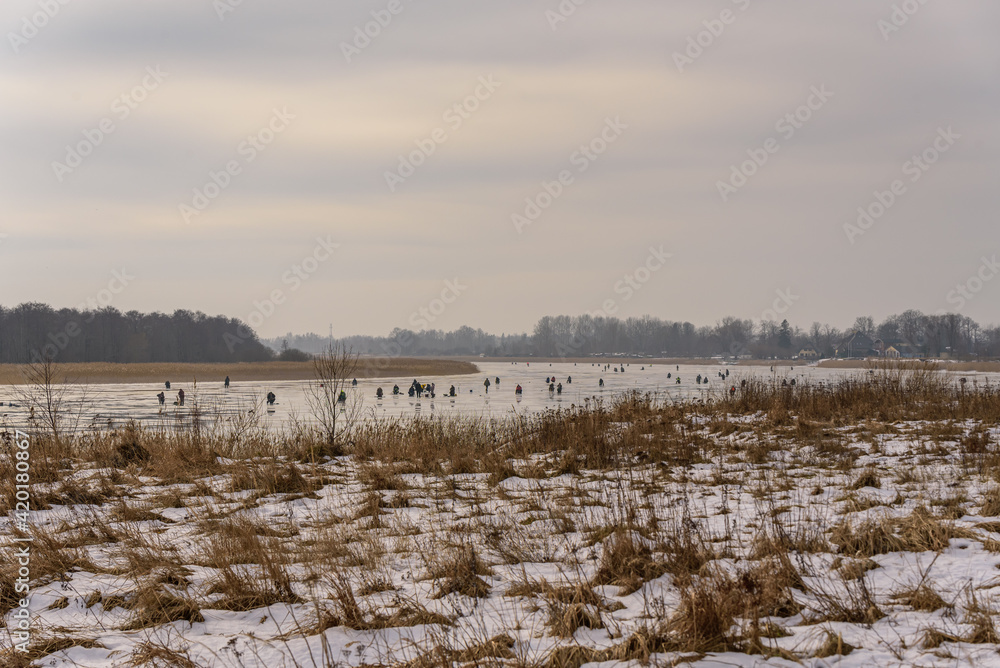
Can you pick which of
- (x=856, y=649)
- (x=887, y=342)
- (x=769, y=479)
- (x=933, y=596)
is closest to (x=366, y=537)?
(x=856, y=649)

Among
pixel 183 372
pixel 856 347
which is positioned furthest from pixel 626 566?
pixel 856 347

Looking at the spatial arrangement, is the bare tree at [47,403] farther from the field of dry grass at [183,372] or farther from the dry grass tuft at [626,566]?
the field of dry grass at [183,372]

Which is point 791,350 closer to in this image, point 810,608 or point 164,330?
point 164,330

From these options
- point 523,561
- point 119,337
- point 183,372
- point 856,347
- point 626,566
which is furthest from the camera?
point 856,347

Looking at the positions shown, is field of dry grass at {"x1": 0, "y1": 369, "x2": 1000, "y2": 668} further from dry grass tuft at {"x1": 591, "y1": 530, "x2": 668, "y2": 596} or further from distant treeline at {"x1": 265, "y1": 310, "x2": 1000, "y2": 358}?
distant treeline at {"x1": 265, "y1": 310, "x2": 1000, "y2": 358}

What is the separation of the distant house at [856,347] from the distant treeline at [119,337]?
110m

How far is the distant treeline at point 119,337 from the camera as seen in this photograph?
3398 inches

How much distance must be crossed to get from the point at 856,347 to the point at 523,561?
146 m

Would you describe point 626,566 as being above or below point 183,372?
above

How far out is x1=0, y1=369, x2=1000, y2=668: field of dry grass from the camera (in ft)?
12.6

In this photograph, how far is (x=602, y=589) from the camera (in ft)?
15.6

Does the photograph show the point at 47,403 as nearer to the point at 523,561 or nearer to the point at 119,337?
the point at 523,561

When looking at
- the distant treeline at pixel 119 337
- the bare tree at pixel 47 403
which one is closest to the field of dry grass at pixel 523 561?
the bare tree at pixel 47 403

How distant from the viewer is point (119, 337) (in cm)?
9269
